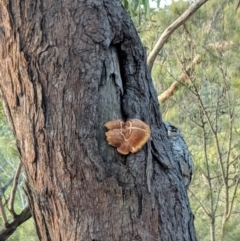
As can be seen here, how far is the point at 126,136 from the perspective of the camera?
0.67 m

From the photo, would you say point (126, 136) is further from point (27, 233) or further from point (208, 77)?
point (27, 233)

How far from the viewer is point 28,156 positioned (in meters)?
0.68

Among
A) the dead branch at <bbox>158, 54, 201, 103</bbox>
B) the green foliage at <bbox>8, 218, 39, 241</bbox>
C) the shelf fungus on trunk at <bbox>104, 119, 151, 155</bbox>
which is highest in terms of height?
the dead branch at <bbox>158, 54, 201, 103</bbox>

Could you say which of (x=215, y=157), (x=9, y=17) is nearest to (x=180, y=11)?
(x=215, y=157)

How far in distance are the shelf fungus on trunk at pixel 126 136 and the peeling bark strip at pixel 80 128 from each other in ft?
0.04

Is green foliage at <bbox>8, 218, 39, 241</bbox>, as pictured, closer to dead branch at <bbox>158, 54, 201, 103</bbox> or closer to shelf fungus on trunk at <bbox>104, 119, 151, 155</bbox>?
dead branch at <bbox>158, 54, 201, 103</bbox>

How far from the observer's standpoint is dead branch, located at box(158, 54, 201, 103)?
211cm

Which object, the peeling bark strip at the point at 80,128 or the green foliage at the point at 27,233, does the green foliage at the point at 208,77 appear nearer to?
the green foliage at the point at 27,233

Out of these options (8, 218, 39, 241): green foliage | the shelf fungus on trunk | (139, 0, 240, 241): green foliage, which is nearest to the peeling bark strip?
the shelf fungus on trunk

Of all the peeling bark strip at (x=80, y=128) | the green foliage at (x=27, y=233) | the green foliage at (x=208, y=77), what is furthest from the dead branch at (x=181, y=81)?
the peeling bark strip at (x=80, y=128)

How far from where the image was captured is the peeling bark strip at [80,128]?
2.15 ft

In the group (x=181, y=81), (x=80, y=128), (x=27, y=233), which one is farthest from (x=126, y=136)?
(x=27, y=233)

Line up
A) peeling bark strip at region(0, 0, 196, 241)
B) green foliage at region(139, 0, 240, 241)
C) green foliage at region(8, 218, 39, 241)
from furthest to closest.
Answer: green foliage at region(8, 218, 39, 241)
green foliage at region(139, 0, 240, 241)
peeling bark strip at region(0, 0, 196, 241)

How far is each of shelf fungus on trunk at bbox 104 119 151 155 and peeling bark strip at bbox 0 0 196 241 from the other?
0.04 feet
